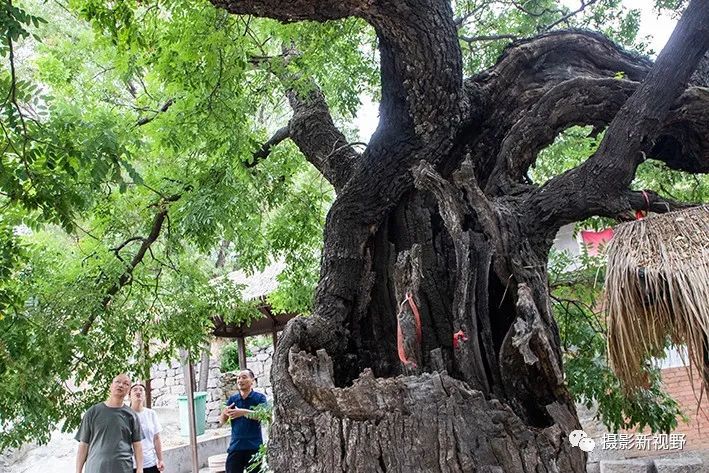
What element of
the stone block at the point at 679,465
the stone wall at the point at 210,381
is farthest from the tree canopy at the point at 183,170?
the stone wall at the point at 210,381

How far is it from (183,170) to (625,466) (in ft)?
18.5

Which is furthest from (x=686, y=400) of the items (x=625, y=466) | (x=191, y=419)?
(x=191, y=419)

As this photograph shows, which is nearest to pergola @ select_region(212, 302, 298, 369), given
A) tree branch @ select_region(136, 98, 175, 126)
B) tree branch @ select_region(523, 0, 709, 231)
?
tree branch @ select_region(136, 98, 175, 126)

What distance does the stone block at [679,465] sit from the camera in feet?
21.0

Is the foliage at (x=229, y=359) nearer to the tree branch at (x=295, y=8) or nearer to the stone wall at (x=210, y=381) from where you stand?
the stone wall at (x=210, y=381)

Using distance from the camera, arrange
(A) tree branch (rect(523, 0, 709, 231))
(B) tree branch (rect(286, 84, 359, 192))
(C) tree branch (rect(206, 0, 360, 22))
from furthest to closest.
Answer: (B) tree branch (rect(286, 84, 359, 192)) < (A) tree branch (rect(523, 0, 709, 231)) < (C) tree branch (rect(206, 0, 360, 22))

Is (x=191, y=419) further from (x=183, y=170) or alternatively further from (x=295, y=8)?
(x=295, y=8)

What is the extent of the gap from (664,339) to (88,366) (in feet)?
12.5

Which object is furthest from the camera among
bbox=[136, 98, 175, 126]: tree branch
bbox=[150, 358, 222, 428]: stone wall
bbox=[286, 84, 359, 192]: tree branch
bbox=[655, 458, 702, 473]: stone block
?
bbox=[150, 358, 222, 428]: stone wall

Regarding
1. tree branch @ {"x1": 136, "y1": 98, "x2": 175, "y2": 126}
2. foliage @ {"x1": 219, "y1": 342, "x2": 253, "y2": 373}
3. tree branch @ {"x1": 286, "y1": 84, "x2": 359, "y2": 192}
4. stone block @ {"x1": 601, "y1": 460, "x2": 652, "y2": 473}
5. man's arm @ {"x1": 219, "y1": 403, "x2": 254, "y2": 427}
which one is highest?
tree branch @ {"x1": 136, "y1": 98, "x2": 175, "y2": 126}

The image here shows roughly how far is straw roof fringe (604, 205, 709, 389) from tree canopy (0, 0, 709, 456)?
1.15m

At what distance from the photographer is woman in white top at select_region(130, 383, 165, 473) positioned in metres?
5.42

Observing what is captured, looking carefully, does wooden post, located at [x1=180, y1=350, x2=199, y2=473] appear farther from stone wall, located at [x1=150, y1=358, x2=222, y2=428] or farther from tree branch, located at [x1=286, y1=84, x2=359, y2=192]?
stone wall, located at [x1=150, y1=358, x2=222, y2=428]

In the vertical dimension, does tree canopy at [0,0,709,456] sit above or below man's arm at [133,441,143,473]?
above
